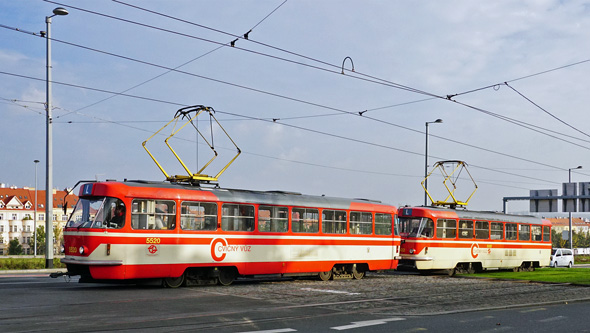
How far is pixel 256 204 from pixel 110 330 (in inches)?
393

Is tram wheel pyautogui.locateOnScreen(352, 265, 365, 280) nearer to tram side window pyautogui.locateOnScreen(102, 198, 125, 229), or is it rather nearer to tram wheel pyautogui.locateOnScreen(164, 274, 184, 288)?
tram wheel pyautogui.locateOnScreen(164, 274, 184, 288)

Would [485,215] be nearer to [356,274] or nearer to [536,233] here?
[536,233]

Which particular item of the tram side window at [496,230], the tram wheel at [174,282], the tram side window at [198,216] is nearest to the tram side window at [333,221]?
the tram side window at [198,216]

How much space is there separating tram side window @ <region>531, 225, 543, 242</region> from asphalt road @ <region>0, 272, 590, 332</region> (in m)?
14.4

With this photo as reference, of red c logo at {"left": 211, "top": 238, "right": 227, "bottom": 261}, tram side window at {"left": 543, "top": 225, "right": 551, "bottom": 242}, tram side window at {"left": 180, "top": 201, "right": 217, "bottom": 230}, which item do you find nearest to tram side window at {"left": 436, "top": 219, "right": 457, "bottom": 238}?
tram side window at {"left": 543, "top": 225, "right": 551, "bottom": 242}

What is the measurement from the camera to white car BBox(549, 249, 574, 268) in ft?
149

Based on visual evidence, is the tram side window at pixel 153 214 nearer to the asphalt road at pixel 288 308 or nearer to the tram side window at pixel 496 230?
the asphalt road at pixel 288 308

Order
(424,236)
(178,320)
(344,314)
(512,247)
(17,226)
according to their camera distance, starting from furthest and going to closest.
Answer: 1. (17,226)
2. (512,247)
3. (424,236)
4. (344,314)
5. (178,320)

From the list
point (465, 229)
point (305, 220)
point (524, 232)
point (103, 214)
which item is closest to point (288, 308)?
point (103, 214)

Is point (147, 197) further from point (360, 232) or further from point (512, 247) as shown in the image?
point (512, 247)

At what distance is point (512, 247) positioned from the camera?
102 feet

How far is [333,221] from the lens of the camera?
21.9 m

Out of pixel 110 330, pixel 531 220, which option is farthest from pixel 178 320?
pixel 531 220

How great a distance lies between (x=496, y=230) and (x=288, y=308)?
19.5 m
